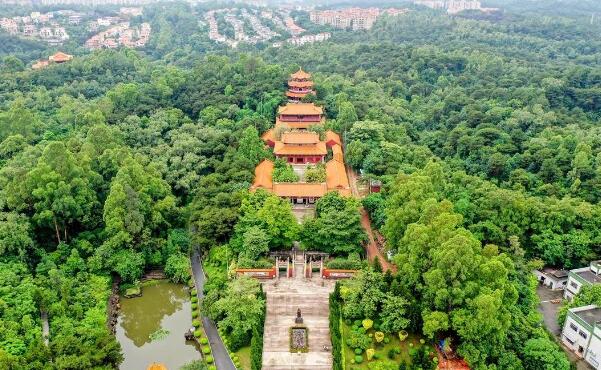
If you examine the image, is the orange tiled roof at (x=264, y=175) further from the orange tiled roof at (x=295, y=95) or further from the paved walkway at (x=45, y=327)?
the orange tiled roof at (x=295, y=95)

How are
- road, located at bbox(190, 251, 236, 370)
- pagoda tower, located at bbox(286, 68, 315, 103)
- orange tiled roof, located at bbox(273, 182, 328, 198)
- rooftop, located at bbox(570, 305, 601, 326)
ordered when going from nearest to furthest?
road, located at bbox(190, 251, 236, 370)
rooftop, located at bbox(570, 305, 601, 326)
orange tiled roof, located at bbox(273, 182, 328, 198)
pagoda tower, located at bbox(286, 68, 315, 103)

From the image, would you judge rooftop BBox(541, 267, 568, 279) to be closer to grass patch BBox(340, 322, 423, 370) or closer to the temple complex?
grass patch BBox(340, 322, 423, 370)

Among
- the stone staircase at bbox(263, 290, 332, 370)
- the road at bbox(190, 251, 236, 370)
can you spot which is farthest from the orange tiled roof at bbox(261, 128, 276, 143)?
the stone staircase at bbox(263, 290, 332, 370)

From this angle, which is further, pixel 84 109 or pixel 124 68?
pixel 124 68

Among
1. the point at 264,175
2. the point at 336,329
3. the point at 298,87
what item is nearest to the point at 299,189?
the point at 264,175

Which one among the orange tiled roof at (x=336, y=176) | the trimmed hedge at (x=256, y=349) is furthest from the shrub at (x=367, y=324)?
the orange tiled roof at (x=336, y=176)

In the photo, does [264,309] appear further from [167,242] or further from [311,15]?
[311,15]

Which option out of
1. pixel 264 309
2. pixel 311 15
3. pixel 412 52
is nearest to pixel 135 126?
pixel 264 309
